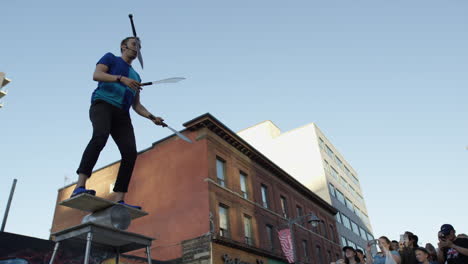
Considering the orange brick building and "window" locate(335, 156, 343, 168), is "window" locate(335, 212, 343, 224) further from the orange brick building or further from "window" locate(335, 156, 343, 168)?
the orange brick building

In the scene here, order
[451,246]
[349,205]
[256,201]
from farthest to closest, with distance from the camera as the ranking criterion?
[349,205]
[256,201]
[451,246]

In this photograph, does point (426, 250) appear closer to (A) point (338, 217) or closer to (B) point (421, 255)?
(B) point (421, 255)

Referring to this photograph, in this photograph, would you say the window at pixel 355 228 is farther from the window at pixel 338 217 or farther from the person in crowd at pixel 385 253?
the person in crowd at pixel 385 253

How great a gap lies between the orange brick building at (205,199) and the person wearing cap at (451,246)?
15574 millimetres

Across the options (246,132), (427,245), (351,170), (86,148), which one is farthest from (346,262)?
(351,170)

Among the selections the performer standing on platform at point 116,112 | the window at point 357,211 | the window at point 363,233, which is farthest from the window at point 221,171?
the window at point 357,211

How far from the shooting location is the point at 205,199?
71.9ft

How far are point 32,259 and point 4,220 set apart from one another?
6.70 metres

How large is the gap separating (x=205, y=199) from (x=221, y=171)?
11.7 ft

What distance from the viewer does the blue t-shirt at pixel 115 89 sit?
452 cm

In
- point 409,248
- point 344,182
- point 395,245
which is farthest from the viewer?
point 344,182

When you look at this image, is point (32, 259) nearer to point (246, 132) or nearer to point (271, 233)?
point (271, 233)

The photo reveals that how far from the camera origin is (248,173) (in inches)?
1102

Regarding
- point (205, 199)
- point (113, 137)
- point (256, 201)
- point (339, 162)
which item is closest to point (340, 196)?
point (339, 162)
